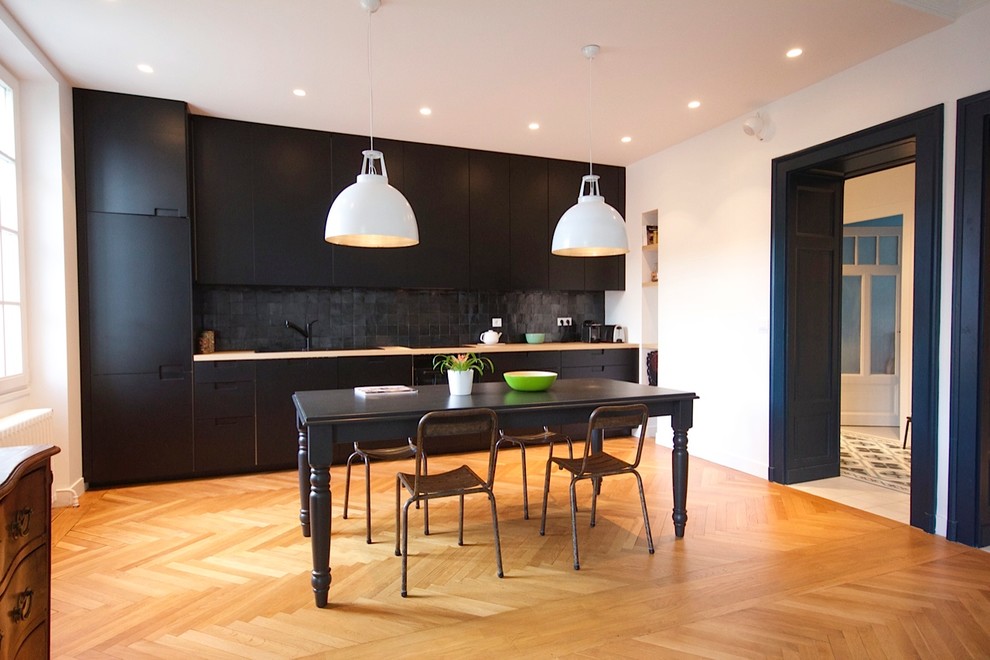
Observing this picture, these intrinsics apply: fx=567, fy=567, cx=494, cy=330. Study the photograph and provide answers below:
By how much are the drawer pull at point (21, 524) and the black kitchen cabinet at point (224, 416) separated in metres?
2.86

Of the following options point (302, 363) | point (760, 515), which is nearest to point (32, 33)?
point (302, 363)

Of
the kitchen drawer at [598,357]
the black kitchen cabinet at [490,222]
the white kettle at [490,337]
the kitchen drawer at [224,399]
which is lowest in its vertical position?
the kitchen drawer at [224,399]

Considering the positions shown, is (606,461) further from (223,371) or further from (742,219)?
(223,371)

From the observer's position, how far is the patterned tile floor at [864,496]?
11.5 ft

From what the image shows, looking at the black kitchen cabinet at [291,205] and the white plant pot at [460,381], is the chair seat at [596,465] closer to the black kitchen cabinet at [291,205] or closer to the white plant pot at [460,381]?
the white plant pot at [460,381]

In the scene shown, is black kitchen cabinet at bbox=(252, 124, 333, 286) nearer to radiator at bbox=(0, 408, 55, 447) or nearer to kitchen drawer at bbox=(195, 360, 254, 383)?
kitchen drawer at bbox=(195, 360, 254, 383)

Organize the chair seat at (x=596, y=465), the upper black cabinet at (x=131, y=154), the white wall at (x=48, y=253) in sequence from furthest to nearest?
1. the upper black cabinet at (x=131, y=154)
2. the white wall at (x=48, y=253)
3. the chair seat at (x=596, y=465)

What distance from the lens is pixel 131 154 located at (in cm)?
404

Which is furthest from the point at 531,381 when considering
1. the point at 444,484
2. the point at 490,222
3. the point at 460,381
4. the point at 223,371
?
the point at 490,222

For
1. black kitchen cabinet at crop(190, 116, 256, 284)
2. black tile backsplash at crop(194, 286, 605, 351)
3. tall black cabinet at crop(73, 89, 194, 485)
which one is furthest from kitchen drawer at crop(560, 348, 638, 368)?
tall black cabinet at crop(73, 89, 194, 485)

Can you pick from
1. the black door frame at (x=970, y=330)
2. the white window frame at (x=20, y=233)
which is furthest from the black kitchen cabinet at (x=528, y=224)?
the white window frame at (x=20, y=233)

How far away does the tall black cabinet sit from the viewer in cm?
395

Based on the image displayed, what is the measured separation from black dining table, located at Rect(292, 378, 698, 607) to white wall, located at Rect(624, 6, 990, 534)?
149 cm

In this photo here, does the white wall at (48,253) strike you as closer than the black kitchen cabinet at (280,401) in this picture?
Yes
